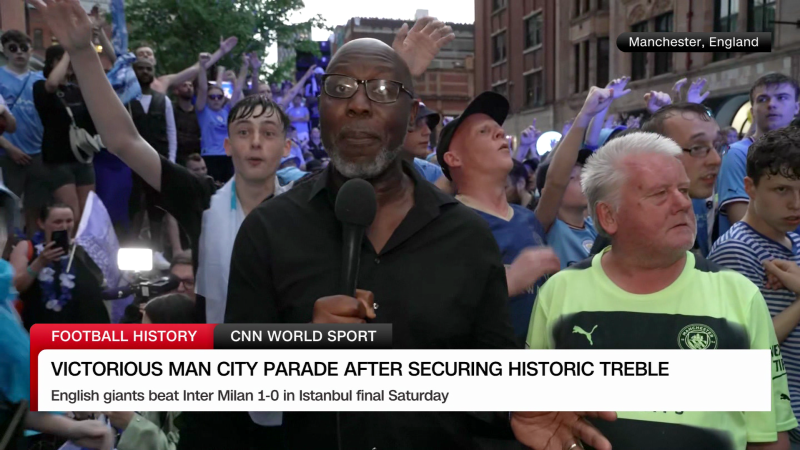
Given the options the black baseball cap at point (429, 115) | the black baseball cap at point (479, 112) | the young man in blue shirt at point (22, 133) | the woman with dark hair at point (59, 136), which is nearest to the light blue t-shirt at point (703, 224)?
the black baseball cap at point (479, 112)

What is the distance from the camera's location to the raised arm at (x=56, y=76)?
234 inches

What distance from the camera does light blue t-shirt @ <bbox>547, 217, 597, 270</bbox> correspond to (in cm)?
375

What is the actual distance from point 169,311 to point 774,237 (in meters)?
2.71

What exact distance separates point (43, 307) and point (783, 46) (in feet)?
58.1

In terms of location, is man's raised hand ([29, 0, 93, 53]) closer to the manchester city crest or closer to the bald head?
the bald head

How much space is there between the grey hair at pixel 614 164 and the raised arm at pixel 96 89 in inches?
70.9

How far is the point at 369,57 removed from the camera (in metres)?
2.02

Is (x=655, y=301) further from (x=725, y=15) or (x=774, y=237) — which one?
(x=725, y=15)

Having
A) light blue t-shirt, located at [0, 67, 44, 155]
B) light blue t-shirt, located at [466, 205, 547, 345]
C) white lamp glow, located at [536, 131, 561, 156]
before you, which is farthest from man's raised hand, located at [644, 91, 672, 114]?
light blue t-shirt, located at [0, 67, 44, 155]

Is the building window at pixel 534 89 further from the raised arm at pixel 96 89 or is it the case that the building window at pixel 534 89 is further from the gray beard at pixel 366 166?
the gray beard at pixel 366 166

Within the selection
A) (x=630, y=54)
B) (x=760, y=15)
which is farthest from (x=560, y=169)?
(x=630, y=54)

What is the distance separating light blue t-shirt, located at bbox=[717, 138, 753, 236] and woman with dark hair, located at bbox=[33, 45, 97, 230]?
477 centimetres

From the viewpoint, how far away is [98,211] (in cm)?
411

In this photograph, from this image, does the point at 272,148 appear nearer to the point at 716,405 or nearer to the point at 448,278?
the point at 448,278
